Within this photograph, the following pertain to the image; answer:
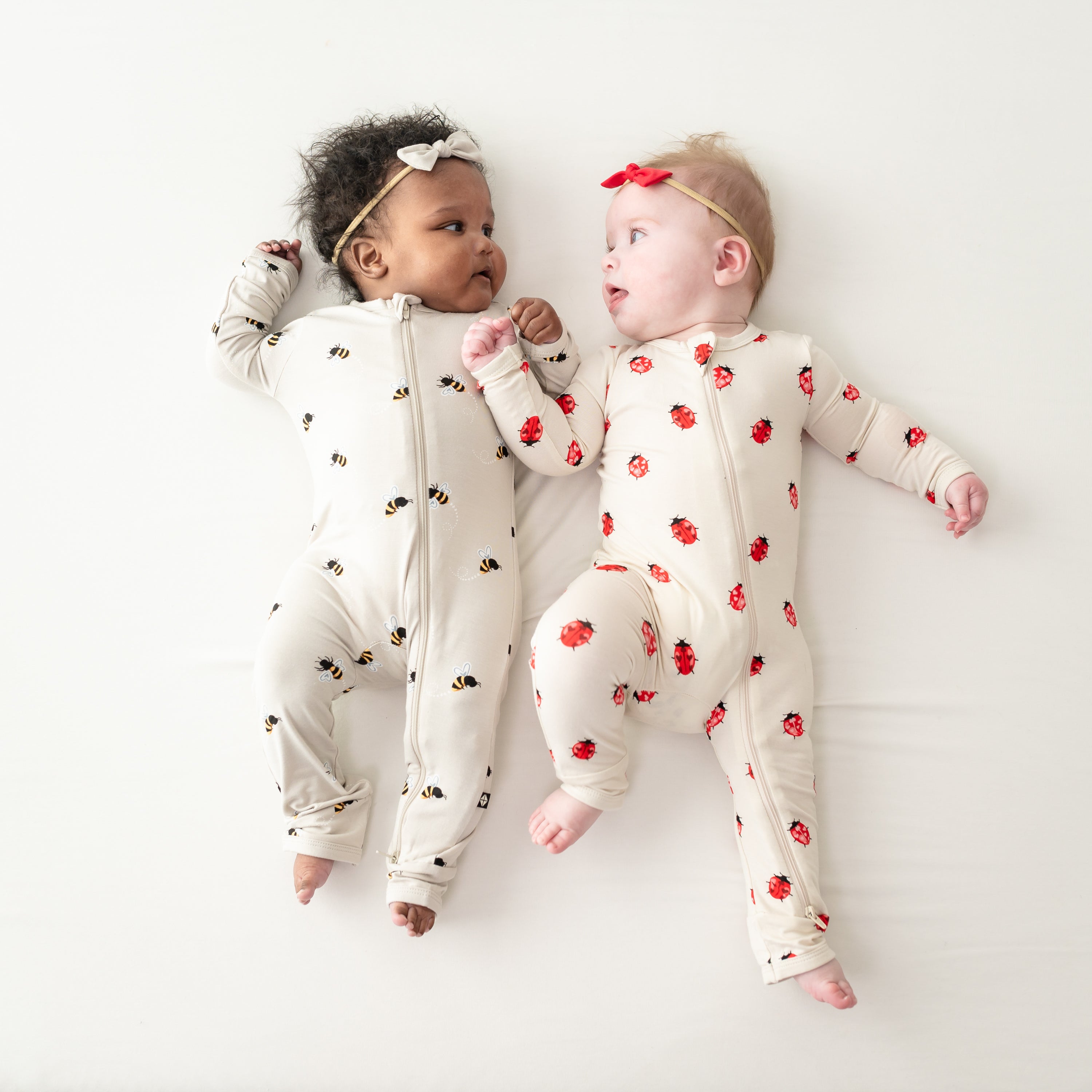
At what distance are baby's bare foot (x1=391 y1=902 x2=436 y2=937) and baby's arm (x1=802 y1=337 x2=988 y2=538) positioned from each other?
108 centimetres

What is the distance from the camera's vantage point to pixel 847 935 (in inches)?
51.3

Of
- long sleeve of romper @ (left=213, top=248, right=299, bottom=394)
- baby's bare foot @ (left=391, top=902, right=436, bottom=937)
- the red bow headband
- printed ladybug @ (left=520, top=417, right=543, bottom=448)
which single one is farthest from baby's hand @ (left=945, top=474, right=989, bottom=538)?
long sleeve of romper @ (left=213, top=248, right=299, bottom=394)

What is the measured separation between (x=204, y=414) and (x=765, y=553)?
1.09 metres

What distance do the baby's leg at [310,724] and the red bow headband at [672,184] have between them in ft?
3.10

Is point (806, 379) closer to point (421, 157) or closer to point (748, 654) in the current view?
point (748, 654)

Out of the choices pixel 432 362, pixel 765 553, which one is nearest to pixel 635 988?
pixel 765 553

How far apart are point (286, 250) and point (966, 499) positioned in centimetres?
138

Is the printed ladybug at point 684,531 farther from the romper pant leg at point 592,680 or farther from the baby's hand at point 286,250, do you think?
the baby's hand at point 286,250

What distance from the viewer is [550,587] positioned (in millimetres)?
1476

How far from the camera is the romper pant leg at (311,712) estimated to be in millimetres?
1303

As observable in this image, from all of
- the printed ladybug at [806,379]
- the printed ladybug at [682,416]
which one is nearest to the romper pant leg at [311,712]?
the printed ladybug at [682,416]

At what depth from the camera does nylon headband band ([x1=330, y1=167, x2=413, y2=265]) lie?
4.84 ft

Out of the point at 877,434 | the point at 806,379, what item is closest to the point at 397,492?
the point at 806,379

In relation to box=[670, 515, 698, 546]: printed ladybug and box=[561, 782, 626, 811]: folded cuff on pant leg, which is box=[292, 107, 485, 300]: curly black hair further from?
box=[561, 782, 626, 811]: folded cuff on pant leg
